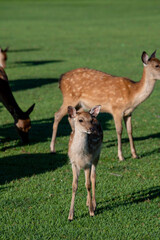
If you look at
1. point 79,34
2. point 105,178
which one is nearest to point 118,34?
point 79,34

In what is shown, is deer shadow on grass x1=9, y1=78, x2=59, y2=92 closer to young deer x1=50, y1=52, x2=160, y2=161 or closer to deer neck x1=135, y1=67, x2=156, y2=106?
young deer x1=50, y1=52, x2=160, y2=161

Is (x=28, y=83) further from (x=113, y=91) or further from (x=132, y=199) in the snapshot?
(x=132, y=199)

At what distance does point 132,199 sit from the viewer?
646cm

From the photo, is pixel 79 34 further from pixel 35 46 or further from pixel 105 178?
pixel 105 178

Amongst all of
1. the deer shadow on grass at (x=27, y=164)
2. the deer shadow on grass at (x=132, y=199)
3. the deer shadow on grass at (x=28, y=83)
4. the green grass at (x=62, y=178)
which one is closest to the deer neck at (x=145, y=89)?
the green grass at (x=62, y=178)

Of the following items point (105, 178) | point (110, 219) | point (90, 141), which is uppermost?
point (90, 141)

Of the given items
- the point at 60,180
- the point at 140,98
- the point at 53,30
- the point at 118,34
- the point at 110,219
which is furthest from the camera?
the point at 53,30

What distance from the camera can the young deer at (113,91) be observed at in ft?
27.9

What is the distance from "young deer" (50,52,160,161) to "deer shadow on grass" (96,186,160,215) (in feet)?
5.32

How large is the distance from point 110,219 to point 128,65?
14421 mm

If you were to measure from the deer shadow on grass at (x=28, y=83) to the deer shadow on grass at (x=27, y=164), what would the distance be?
6975 mm

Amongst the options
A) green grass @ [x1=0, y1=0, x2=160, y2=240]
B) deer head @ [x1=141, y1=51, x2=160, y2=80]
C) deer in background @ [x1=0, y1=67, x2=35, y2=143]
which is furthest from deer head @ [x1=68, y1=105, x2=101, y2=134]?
deer in background @ [x1=0, y1=67, x2=35, y2=143]

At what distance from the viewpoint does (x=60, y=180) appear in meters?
7.26

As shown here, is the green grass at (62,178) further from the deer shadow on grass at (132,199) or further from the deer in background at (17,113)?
the deer in background at (17,113)
